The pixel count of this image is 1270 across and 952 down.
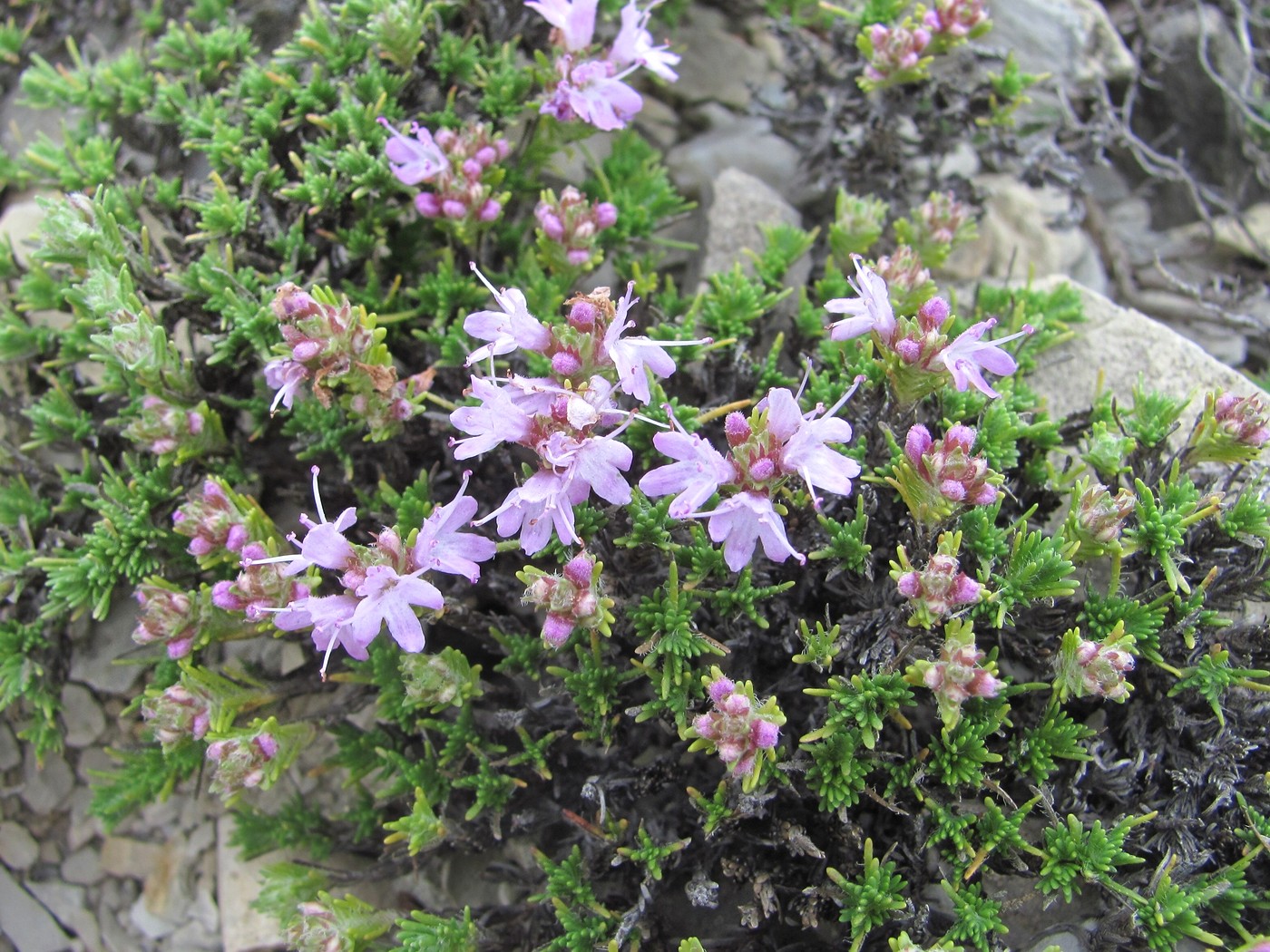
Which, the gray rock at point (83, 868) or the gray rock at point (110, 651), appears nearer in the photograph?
the gray rock at point (110, 651)

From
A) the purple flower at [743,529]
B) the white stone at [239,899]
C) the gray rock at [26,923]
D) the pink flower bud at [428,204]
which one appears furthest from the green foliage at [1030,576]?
the gray rock at [26,923]

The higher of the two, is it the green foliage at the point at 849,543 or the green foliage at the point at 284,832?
the green foliage at the point at 849,543

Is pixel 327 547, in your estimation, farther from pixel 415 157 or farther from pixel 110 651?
pixel 110 651

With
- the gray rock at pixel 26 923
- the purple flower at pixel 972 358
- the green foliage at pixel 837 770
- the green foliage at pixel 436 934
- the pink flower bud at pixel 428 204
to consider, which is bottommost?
the gray rock at pixel 26 923

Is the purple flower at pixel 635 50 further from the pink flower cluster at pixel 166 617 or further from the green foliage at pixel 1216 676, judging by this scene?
the green foliage at pixel 1216 676

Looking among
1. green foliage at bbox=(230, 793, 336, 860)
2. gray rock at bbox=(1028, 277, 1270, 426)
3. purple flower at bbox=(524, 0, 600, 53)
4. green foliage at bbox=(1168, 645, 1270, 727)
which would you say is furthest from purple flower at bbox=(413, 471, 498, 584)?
gray rock at bbox=(1028, 277, 1270, 426)

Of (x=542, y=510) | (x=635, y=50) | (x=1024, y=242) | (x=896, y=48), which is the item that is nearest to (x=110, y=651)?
(x=542, y=510)

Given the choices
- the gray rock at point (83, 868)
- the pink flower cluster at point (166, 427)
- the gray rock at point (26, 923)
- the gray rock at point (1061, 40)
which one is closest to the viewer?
the pink flower cluster at point (166, 427)
